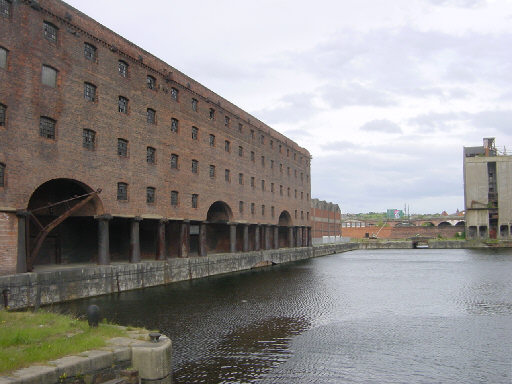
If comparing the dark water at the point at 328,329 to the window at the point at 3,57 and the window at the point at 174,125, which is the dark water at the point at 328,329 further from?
the window at the point at 174,125

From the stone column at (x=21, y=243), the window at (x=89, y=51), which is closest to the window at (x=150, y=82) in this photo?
the window at (x=89, y=51)

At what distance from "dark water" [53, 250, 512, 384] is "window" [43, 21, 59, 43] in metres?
11.7

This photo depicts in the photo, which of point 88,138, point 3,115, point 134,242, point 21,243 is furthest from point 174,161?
point 21,243

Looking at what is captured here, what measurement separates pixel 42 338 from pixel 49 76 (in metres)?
14.3

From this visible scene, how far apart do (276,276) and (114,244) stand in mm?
11329

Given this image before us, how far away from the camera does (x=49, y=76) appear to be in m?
19.8

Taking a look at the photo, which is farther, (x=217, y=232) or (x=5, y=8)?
(x=217, y=232)

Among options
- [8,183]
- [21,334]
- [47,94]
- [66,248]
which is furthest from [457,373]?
[66,248]

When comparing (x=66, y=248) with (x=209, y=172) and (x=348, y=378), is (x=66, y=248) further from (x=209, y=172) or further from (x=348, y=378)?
(x=348, y=378)

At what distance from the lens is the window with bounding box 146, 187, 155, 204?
2616cm

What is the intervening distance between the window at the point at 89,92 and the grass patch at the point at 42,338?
43.8 ft

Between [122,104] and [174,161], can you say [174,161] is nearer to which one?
[174,161]

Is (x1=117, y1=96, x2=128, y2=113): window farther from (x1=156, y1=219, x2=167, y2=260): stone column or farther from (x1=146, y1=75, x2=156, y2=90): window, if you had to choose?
(x1=156, y1=219, x2=167, y2=260): stone column

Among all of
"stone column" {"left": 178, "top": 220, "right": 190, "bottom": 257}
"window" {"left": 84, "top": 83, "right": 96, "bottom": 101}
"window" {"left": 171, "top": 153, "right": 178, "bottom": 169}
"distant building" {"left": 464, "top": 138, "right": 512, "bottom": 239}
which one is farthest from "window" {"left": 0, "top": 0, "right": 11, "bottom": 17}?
"distant building" {"left": 464, "top": 138, "right": 512, "bottom": 239}
